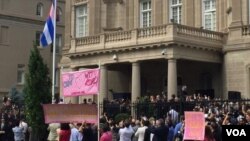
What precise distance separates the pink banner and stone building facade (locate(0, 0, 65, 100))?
35.8 metres

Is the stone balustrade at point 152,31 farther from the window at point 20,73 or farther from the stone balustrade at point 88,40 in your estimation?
the window at point 20,73

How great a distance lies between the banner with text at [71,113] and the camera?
14688 mm

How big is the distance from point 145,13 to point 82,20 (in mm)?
6077

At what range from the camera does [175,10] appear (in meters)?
35.6

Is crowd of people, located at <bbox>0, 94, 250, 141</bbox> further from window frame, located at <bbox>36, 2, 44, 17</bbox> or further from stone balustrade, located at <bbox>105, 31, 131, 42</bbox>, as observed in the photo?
window frame, located at <bbox>36, 2, 44, 17</bbox>

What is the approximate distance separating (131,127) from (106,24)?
21.8 m

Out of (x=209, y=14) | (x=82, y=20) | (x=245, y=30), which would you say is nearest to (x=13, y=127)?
(x=245, y=30)

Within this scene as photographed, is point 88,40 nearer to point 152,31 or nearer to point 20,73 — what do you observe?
point 152,31

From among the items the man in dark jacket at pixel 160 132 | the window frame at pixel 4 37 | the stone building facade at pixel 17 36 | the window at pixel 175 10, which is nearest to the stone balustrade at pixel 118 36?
the window at pixel 175 10

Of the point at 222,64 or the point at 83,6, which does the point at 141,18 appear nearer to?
the point at 83,6

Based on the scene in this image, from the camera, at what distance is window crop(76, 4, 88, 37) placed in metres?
40.7

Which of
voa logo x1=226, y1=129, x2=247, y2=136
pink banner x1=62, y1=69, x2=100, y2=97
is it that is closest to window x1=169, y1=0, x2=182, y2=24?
pink banner x1=62, y1=69, x2=100, y2=97

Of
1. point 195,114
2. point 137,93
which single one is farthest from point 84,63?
point 195,114

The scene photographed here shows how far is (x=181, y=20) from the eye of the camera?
35219 millimetres
